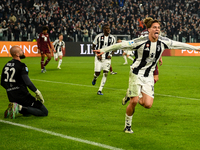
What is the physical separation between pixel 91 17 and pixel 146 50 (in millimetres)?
31447

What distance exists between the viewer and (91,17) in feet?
119

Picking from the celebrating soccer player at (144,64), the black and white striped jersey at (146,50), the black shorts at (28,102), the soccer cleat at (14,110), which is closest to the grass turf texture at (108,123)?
the soccer cleat at (14,110)

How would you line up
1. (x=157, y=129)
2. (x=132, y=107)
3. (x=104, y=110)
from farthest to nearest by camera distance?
(x=104, y=110) → (x=157, y=129) → (x=132, y=107)

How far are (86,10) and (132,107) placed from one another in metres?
32.9

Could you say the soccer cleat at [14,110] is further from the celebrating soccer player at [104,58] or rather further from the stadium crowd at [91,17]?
the stadium crowd at [91,17]

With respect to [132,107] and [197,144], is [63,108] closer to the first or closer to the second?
[132,107]

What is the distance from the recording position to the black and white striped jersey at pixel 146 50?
218 inches

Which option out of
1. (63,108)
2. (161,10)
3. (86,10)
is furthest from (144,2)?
(63,108)

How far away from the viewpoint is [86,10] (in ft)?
123

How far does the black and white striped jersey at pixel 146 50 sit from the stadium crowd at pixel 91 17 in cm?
2506

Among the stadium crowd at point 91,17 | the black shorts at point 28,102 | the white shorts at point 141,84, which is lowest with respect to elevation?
the black shorts at point 28,102

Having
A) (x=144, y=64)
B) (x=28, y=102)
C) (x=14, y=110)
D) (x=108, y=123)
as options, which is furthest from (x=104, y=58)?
(x=144, y=64)

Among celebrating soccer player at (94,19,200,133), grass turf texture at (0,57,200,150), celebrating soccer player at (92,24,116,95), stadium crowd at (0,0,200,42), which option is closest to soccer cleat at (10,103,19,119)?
grass turf texture at (0,57,200,150)

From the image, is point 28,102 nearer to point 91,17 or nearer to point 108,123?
point 108,123
